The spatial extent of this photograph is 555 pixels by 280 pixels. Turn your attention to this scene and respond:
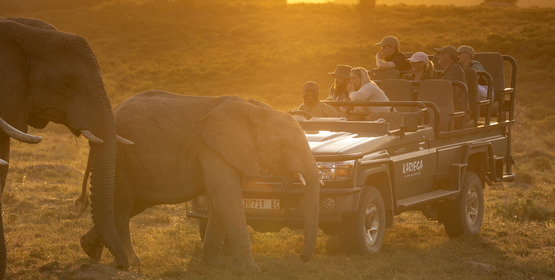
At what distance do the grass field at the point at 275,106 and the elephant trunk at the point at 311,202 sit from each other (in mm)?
414

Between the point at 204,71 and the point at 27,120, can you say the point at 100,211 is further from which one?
the point at 204,71

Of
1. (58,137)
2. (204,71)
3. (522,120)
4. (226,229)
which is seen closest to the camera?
(226,229)

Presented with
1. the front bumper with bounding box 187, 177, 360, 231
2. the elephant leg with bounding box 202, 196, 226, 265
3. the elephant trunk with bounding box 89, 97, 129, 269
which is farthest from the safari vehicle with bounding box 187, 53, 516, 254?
the elephant trunk with bounding box 89, 97, 129, 269

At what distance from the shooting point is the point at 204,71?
4653 centimetres

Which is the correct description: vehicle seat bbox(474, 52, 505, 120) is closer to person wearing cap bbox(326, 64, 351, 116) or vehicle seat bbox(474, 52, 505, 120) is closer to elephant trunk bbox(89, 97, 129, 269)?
person wearing cap bbox(326, 64, 351, 116)

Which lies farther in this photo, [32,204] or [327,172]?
[32,204]

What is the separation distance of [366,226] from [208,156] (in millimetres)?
1967

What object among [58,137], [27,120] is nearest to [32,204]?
[27,120]

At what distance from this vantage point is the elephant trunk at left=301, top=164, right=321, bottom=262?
8375 mm

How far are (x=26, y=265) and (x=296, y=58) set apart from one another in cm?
3964

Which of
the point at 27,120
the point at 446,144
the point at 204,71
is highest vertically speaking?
the point at 27,120

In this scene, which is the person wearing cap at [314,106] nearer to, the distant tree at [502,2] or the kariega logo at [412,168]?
the kariega logo at [412,168]

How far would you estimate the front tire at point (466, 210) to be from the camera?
441 inches

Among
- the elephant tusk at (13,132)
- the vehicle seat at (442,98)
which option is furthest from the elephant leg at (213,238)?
the vehicle seat at (442,98)
